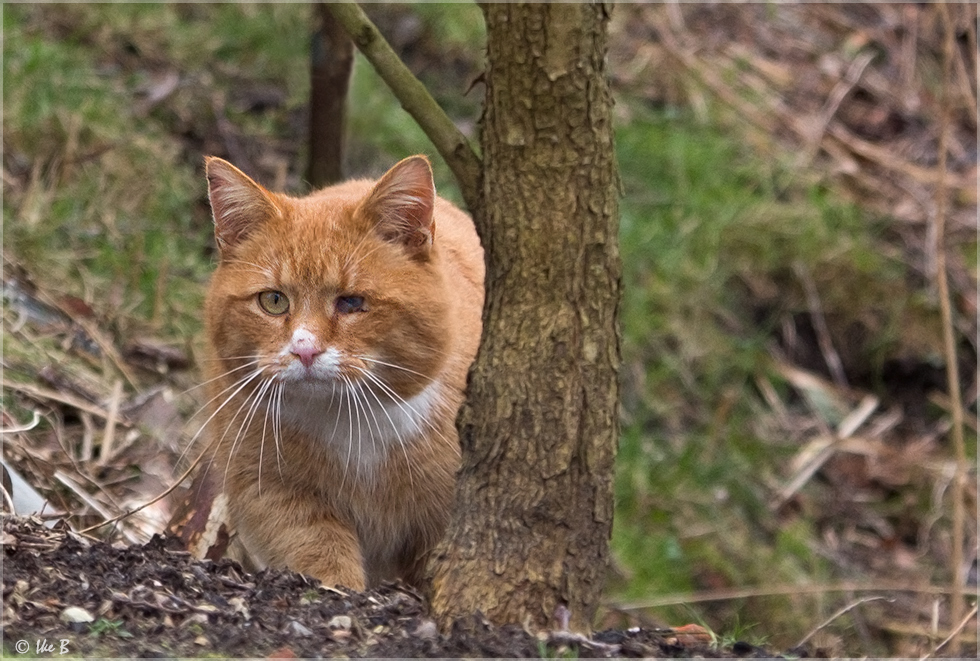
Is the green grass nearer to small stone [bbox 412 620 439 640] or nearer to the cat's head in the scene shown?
the cat's head

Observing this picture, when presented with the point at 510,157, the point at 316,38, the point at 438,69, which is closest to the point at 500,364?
the point at 510,157

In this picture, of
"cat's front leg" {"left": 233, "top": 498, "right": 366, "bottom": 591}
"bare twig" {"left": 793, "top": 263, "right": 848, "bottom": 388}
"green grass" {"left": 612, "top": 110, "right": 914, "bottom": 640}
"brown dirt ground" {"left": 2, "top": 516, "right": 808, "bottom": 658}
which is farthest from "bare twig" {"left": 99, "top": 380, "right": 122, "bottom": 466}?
"bare twig" {"left": 793, "top": 263, "right": 848, "bottom": 388}

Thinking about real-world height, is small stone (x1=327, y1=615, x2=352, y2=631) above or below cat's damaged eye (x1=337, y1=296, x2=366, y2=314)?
below

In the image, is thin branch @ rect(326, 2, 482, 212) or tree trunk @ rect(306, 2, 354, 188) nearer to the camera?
thin branch @ rect(326, 2, 482, 212)

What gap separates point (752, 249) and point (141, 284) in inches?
126

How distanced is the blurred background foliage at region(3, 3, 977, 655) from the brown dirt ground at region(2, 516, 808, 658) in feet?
4.53

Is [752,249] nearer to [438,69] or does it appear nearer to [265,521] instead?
[438,69]

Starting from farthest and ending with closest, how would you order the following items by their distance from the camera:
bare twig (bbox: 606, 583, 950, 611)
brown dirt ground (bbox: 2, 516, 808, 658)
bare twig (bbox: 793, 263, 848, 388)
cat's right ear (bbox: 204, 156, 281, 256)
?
bare twig (bbox: 793, 263, 848, 388), bare twig (bbox: 606, 583, 950, 611), cat's right ear (bbox: 204, 156, 281, 256), brown dirt ground (bbox: 2, 516, 808, 658)

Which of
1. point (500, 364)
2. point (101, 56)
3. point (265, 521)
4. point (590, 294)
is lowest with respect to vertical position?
point (265, 521)

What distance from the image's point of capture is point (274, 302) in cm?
292

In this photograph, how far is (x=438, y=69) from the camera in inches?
267

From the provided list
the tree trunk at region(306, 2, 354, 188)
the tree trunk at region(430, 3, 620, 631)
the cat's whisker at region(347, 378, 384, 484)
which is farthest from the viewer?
the tree trunk at region(306, 2, 354, 188)

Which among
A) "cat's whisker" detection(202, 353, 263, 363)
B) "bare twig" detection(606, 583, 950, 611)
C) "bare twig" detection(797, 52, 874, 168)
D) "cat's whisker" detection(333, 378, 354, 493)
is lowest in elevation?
"bare twig" detection(606, 583, 950, 611)

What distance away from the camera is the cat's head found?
2.81 m
